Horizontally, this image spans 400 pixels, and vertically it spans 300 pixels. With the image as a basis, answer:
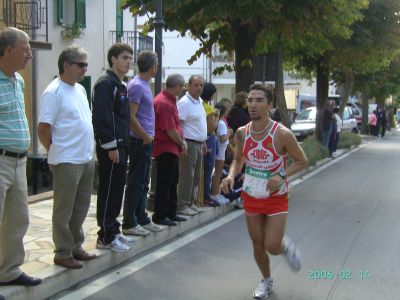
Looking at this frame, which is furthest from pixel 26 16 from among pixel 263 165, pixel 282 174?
pixel 282 174

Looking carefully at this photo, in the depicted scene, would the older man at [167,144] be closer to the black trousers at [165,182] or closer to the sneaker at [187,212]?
the black trousers at [165,182]

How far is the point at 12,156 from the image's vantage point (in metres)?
4.41

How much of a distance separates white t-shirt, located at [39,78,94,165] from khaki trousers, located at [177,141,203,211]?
8.58ft

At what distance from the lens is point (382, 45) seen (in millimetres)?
19422

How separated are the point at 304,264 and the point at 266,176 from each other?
68.3 inches

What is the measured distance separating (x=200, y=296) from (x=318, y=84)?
18876 millimetres

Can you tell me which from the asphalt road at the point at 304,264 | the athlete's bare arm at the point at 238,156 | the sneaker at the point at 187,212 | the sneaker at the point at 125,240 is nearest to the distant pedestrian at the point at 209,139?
the asphalt road at the point at 304,264

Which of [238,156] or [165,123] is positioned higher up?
[165,123]

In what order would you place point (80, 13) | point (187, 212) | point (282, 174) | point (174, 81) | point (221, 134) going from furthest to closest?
point (80, 13), point (221, 134), point (187, 212), point (174, 81), point (282, 174)

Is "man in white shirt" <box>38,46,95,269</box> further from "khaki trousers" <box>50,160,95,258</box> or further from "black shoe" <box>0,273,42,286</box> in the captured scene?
"black shoe" <box>0,273,42,286</box>

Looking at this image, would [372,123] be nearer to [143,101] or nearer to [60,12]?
[60,12]

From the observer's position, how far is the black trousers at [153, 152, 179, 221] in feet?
22.7

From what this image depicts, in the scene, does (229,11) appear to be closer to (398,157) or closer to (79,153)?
(79,153)

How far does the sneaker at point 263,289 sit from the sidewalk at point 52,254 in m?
1.59
